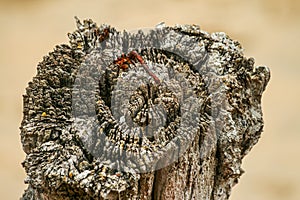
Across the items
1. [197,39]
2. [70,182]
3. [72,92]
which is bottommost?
[70,182]

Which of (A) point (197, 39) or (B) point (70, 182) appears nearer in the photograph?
(B) point (70, 182)

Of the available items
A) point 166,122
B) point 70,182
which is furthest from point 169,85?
point 70,182

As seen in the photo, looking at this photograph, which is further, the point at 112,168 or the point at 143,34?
the point at 143,34

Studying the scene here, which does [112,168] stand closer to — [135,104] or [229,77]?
[135,104]

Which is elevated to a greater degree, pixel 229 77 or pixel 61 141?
pixel 229 77

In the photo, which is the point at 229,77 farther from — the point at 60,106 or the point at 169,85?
the point at 60,106

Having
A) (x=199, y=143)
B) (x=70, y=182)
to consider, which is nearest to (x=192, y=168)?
(x=199, y=143)
